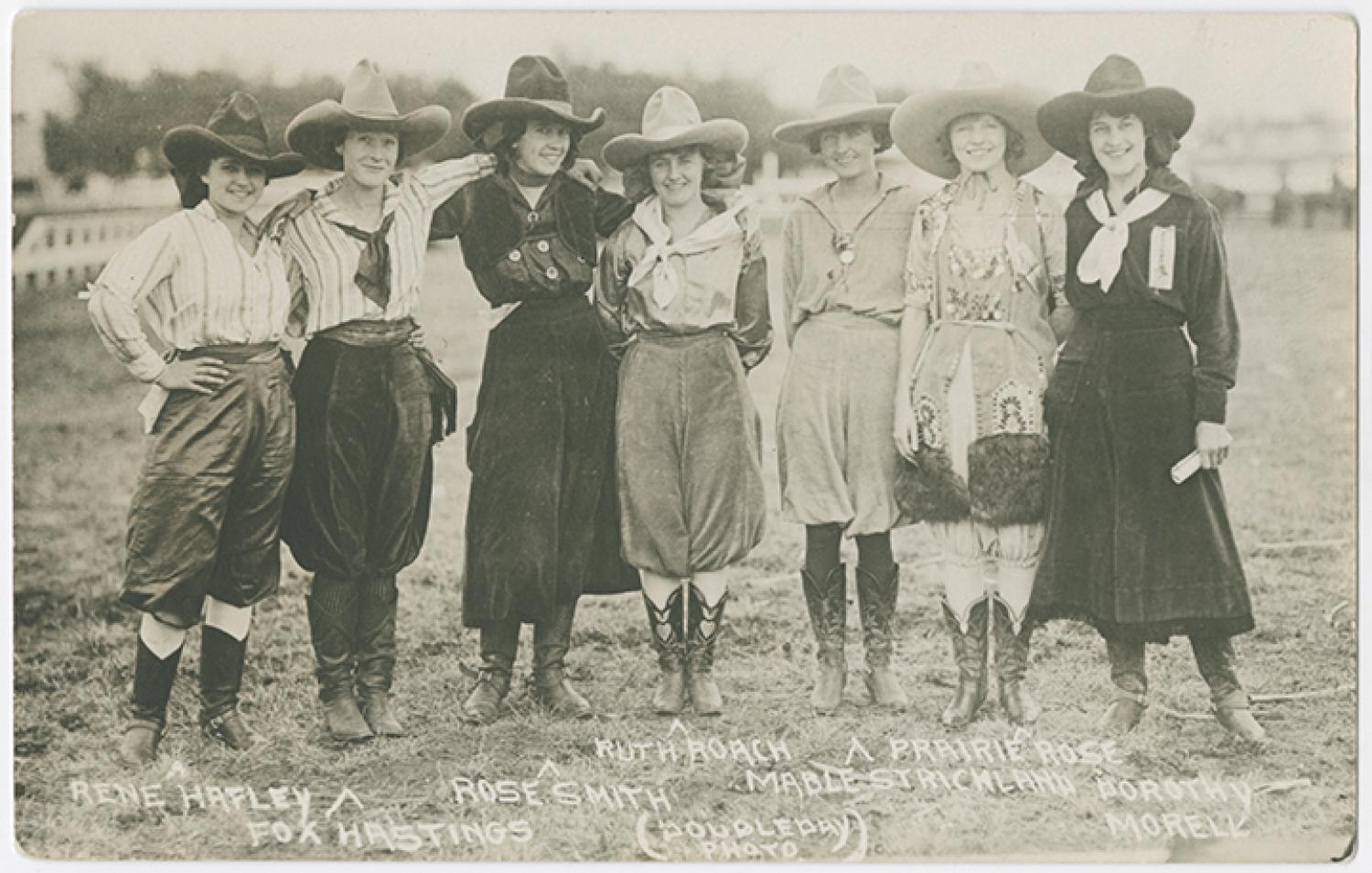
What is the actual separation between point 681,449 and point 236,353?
1.47 meters

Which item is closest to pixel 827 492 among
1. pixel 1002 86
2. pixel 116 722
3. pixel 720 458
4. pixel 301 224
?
pixel 720 458

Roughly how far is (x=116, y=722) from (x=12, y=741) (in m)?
0.36

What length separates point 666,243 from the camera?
5.37 metres

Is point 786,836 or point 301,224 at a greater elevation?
point 301,224

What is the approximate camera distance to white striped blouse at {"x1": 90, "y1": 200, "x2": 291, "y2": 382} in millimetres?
5250

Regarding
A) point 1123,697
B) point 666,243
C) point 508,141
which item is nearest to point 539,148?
point 508,141

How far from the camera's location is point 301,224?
534cm

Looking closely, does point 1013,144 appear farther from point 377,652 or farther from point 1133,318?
point 377,652

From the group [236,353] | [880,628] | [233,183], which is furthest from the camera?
[880,628]

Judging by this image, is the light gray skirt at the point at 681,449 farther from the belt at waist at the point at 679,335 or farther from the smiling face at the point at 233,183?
the smiling face at the point at 233,183

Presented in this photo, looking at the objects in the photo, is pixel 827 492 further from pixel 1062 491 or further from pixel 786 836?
pixel 786 836

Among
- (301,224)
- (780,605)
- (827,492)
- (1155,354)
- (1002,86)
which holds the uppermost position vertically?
(1002,86)

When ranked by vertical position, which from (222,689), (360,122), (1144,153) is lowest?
(222,689)

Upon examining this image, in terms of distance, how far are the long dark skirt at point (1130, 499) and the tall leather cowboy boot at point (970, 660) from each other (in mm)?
186
